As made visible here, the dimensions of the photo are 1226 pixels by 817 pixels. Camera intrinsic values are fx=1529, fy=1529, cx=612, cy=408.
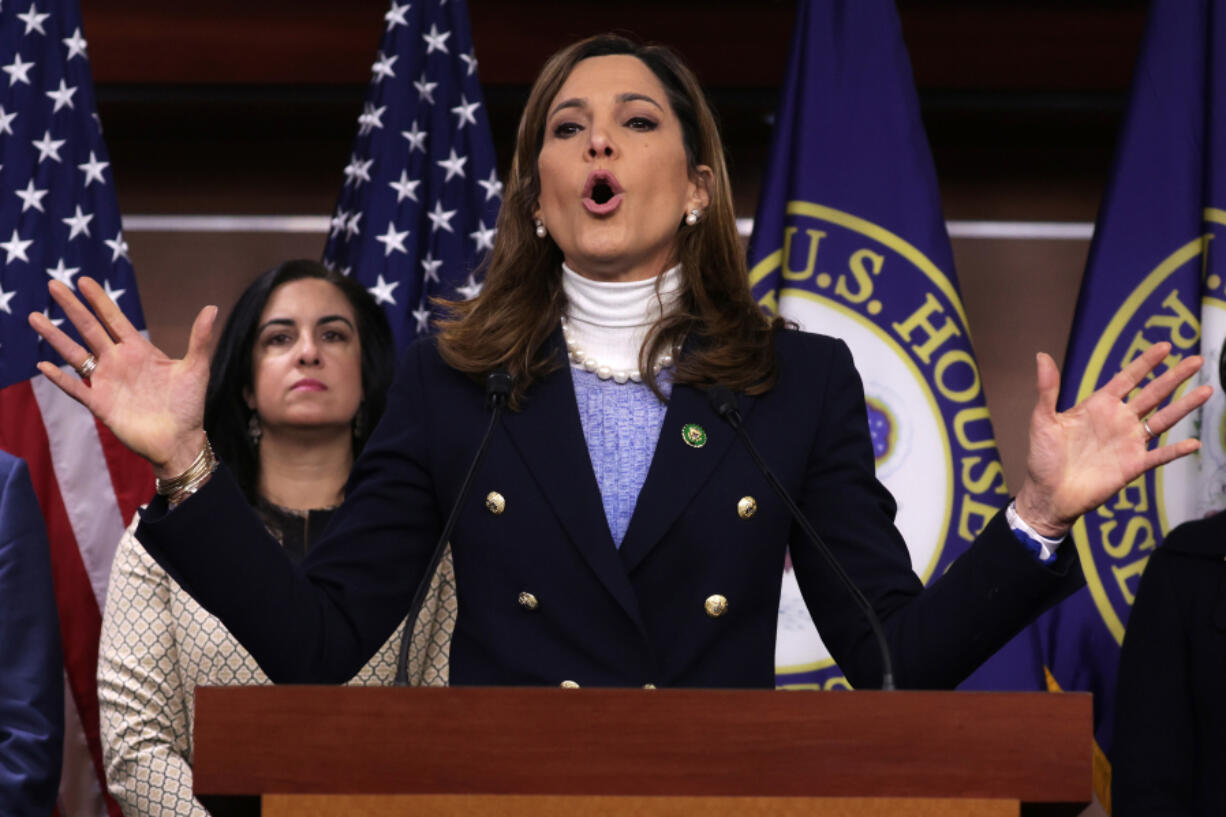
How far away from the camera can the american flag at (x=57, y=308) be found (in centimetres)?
300

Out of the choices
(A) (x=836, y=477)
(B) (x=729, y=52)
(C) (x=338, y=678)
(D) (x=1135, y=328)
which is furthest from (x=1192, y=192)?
(C) (x=338, y=678)

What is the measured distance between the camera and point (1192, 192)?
126 inches

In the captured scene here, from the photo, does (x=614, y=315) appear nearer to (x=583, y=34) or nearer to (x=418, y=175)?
(x=418, y=175)

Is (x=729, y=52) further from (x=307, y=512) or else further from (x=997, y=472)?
(x=307, y=512)

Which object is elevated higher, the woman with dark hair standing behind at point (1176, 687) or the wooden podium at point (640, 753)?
the wooden podium at point (640, 753)

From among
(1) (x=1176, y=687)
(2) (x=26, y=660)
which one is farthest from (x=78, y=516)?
(1) (x=1176, y=687)

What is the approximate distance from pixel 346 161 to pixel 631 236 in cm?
219

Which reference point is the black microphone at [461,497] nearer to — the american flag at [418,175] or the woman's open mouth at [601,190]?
the woman's open mouth at [601,190]

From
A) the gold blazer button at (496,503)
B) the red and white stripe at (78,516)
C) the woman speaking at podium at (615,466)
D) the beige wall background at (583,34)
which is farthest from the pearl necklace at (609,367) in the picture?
the beige wall background at (583,34)

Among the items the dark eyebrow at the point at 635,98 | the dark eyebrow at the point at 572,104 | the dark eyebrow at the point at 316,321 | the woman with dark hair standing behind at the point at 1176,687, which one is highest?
the dark eyebrow at the point at 635,98

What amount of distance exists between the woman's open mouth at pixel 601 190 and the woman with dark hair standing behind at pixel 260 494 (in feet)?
4.11

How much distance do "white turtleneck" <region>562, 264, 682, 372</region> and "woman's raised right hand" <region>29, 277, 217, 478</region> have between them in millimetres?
495

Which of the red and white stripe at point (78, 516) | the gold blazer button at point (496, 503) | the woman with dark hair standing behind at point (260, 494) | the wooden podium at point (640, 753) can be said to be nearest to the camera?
the wooden podium at point (640, 753)

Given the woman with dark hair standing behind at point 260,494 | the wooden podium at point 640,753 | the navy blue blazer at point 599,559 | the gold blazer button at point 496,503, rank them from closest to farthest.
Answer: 1. the wooden podium at point 640,753
2. the navy blue blazer at point 599,559
3. the gold blazer button at point 496,503
4. the woman with dark hair standing behind at point 260,494
